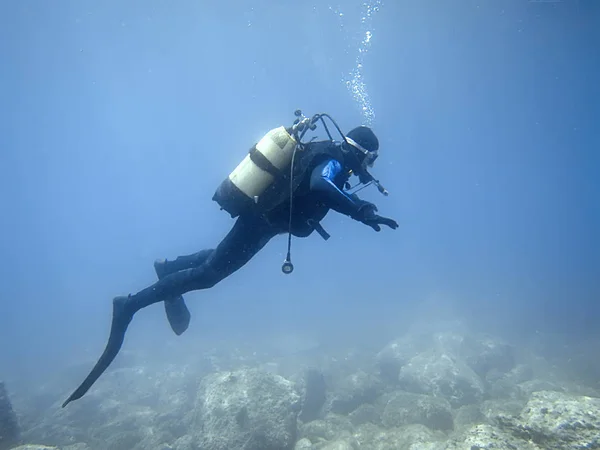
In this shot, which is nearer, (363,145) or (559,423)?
(559,423)

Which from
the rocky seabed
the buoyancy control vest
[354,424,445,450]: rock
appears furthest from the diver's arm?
[354,424,445,450]: rock

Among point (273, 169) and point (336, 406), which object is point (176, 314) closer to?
point (273, 169)

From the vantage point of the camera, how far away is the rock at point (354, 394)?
11.5m

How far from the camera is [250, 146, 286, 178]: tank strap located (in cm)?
439

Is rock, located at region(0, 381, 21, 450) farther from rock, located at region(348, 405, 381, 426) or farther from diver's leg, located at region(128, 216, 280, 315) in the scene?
rock, located at region(348, 405, 381, 426)

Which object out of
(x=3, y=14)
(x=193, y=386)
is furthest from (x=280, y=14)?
(x=193, y=386)

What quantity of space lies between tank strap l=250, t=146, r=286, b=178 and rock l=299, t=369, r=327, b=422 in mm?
9841

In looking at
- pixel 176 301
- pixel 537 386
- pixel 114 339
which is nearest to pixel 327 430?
pixel 176 301

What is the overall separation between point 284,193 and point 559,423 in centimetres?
462

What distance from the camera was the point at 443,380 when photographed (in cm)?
1321

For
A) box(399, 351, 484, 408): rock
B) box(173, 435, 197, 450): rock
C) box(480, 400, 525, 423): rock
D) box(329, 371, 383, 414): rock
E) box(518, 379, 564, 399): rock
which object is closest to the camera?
box(173, 435, 197, 450): rock

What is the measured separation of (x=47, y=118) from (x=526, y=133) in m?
94.9

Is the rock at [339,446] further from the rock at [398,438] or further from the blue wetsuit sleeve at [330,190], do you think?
the blue wetsuit sleeve at [330,190]

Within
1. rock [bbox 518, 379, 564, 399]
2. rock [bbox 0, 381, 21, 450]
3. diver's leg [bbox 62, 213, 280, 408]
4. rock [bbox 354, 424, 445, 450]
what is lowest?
rock [bbox 0, 381, 21, 450]
